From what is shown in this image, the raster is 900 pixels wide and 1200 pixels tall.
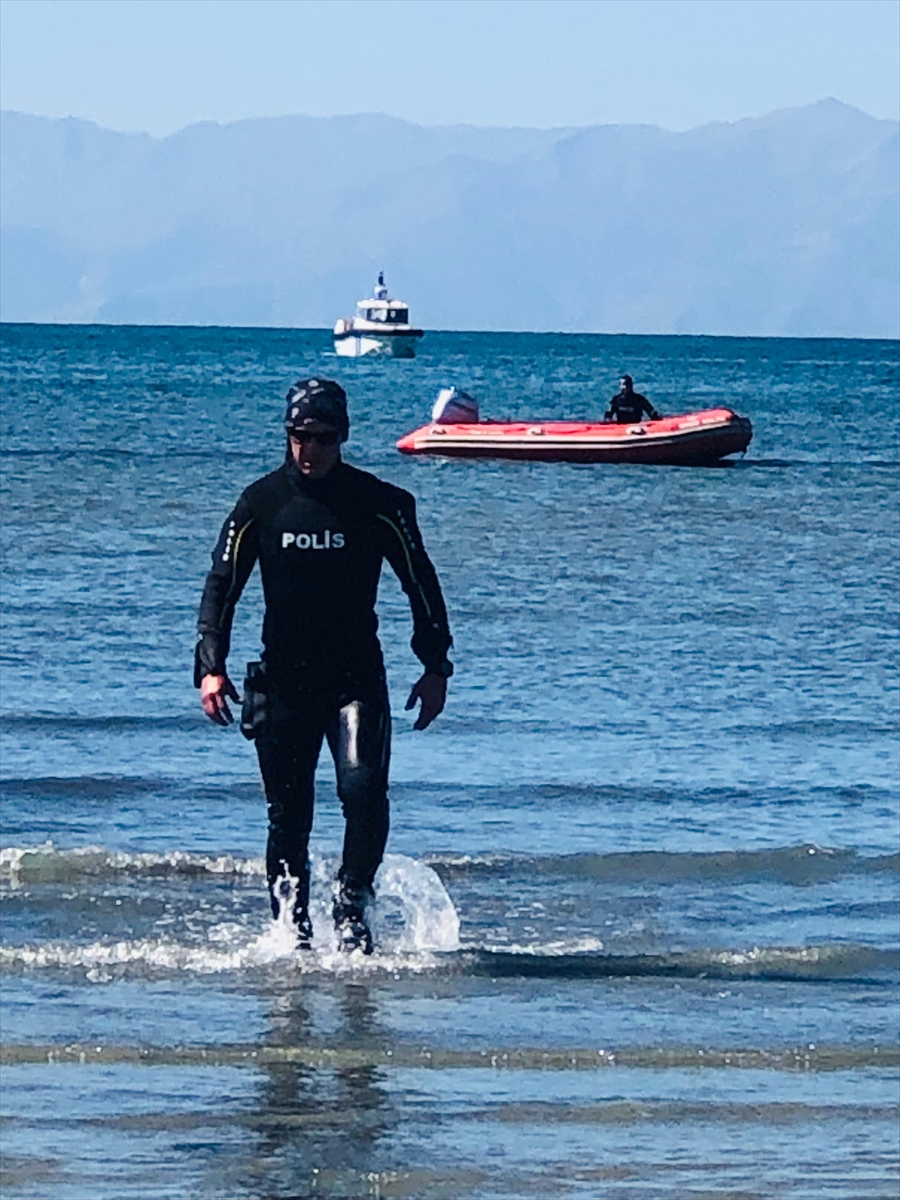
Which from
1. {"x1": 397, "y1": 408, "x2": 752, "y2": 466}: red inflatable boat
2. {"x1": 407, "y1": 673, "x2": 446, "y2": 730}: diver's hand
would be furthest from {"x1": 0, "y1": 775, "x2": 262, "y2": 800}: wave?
{"x1": 397, "y1": 408, "x2": 752, "y2": 466}: red inflatable boat

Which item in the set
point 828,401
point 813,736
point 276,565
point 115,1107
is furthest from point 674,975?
point 828,401

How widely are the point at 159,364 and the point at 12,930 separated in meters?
97.0

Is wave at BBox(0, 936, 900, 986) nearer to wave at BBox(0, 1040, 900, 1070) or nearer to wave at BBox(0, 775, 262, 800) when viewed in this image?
wave at BBox(0, 1040, 900, 1070)

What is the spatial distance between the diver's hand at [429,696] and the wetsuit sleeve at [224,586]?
553 millimetres

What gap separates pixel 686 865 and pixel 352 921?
2442 mm

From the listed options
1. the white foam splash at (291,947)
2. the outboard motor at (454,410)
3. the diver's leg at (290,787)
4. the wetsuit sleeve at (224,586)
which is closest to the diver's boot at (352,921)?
the white foam splash at (291,947)

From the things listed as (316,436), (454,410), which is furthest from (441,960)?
(454,410)

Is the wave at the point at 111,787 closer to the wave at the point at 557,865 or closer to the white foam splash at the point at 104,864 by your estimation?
the wave at the point at 557,865

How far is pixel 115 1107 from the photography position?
6.77 meters

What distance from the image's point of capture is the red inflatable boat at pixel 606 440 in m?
38.4

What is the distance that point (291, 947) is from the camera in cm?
861

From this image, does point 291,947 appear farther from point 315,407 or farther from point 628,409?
point 628,409

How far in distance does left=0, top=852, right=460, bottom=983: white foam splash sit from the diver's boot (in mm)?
34

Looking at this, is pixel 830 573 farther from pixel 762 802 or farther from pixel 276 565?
pixel 276 565
